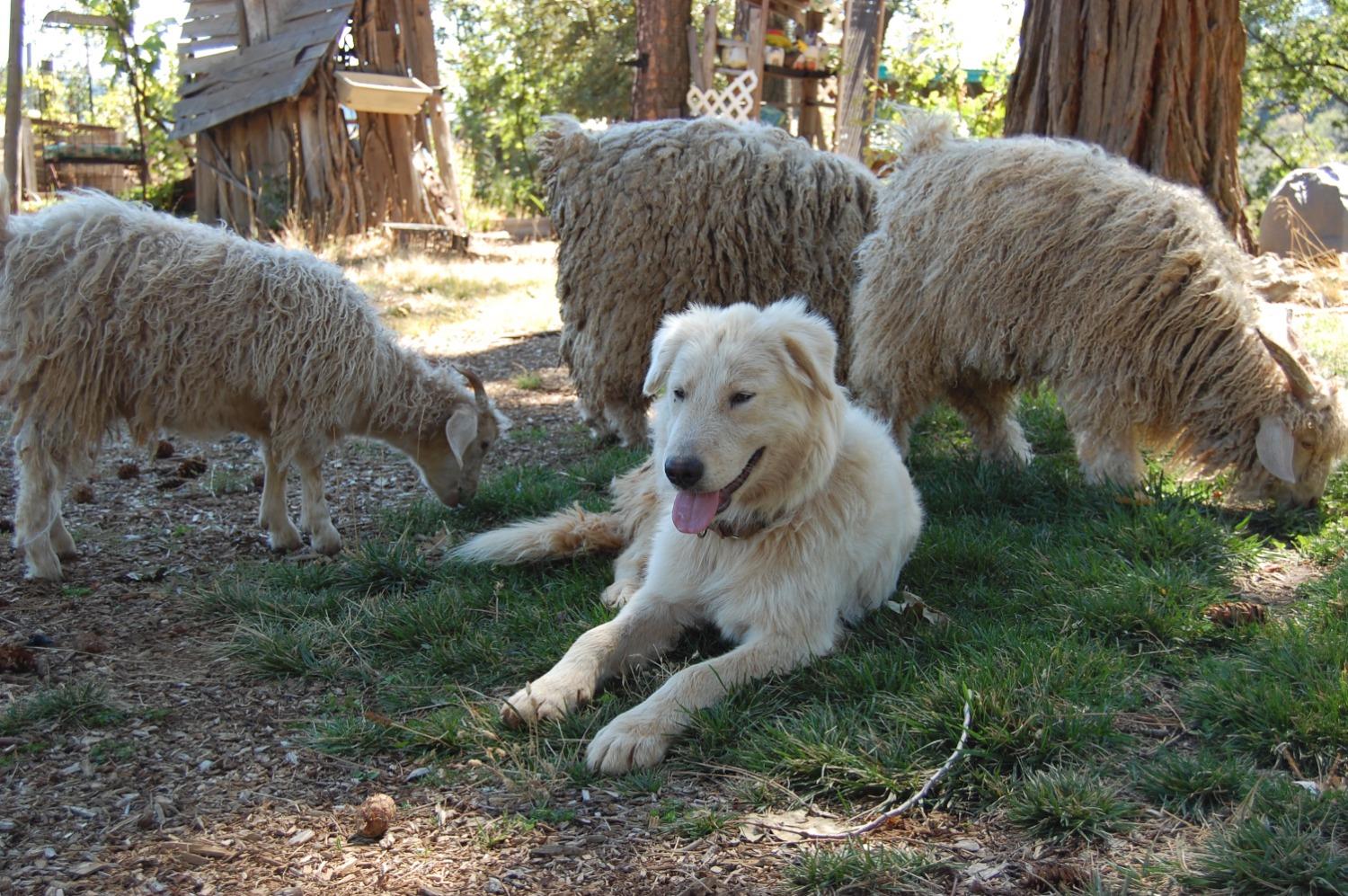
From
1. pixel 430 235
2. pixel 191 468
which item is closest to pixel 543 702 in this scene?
pixel 191 468

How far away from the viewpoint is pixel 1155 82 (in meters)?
7.45

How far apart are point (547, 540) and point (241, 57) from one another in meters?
13.2

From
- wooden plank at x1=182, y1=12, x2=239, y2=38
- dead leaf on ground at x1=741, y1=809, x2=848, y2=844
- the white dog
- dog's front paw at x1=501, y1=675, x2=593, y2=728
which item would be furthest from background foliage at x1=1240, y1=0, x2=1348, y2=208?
dead leaf on ground at x1=741, y1=809, x2=848, y2=844

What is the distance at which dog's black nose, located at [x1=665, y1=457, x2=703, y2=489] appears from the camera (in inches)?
145

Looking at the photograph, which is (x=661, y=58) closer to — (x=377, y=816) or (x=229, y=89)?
(x=229, y=89)

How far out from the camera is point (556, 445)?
24.9 ft

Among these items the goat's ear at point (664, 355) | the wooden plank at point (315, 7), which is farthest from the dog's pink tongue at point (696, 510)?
the wooden plank at point (315, 7)

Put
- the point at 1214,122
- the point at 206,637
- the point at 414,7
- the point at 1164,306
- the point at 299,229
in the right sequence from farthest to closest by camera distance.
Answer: the point at 414,7 < the point at 299,229 < the point at 1214,122 < the point at 1164,306 < the point at 206,637

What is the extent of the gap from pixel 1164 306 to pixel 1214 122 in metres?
2.90

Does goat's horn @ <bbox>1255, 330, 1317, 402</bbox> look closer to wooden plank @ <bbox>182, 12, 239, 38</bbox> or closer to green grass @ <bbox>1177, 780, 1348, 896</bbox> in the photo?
green grass @ <bbox>1177, 780, 1348, 896</bbox>

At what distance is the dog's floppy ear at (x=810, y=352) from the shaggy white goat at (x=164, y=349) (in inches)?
99.6

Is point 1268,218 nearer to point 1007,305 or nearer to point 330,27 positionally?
point 1007,305

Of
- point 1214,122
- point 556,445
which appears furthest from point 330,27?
point 1214,122

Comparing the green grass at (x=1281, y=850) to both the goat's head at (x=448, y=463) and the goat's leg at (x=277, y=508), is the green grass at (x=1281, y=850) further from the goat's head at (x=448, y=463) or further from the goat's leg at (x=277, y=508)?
the goat's leg at (x=277, y=508)
